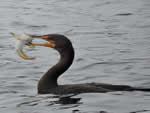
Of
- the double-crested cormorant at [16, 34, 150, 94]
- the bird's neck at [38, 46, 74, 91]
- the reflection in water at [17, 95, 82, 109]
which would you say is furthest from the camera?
the bird's neck at [38, 46, 74, 91]

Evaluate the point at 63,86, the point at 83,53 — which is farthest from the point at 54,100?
the point at 83,53

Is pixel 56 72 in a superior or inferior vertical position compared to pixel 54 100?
superior

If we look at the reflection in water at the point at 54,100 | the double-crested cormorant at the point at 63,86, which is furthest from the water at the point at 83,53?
the double-crested cormorant at the point at 63,86

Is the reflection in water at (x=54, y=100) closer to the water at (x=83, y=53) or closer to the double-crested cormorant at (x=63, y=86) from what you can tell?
the water at (x=83, y=53)

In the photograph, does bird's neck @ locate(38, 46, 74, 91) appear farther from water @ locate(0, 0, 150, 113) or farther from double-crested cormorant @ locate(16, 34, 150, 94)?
water @ locate(0, 0, 150, 113)

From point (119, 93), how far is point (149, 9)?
11.4 m

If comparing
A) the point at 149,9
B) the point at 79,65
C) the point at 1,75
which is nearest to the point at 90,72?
the point at 79,65

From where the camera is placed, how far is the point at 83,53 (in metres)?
17.5

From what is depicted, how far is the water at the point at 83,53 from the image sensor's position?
1217cm

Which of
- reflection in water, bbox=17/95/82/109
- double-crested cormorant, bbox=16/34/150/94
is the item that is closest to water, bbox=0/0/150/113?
reflection in water, bbox=17/95/82/109

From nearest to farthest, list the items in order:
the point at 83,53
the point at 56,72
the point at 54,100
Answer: the point at 54,100, the point at 56,72, the point at 83,53

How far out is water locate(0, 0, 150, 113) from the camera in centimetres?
1217

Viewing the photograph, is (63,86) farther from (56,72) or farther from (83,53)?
(83,53)

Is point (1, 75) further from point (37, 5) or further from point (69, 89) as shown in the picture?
point (37, 5)
